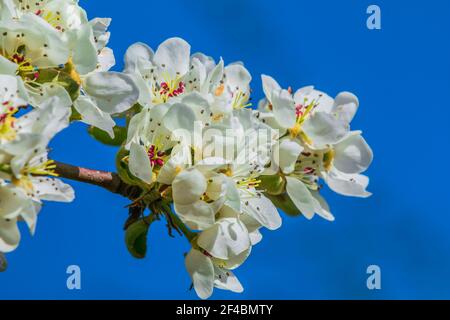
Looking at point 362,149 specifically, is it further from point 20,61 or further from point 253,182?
point 20,61

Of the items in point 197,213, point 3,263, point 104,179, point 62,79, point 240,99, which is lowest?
point 3,263

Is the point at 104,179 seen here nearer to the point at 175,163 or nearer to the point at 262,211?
the point at 175,163

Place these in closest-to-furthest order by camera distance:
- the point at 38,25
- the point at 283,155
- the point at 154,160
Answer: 1. the point at 38,25
2. the point at 154,160
3. the point at 283,155

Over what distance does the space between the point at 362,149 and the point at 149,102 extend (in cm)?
46

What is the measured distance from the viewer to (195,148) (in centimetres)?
138

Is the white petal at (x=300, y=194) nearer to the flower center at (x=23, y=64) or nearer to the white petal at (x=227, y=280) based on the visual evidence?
the white petal at (x=227, y=280)

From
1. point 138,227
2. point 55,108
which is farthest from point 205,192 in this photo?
point 55,108

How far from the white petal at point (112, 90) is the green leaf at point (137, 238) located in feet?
0.72

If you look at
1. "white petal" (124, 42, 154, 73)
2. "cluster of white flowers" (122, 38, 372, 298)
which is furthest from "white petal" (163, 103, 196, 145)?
"white petal" (124, 42, 154, 73)

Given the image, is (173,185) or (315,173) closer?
(173,185)

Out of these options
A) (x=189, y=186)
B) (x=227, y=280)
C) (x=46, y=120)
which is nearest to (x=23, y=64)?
(x=46, y=120)

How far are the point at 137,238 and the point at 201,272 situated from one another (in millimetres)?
133

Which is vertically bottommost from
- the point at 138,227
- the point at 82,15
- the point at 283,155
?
the point at 138,227

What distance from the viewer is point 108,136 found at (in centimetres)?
152
